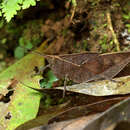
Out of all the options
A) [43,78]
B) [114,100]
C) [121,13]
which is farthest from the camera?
[121,13]

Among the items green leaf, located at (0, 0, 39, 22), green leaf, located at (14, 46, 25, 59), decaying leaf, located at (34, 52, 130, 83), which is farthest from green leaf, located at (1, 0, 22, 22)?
green leaf, located at (14, 46, 25, 59)

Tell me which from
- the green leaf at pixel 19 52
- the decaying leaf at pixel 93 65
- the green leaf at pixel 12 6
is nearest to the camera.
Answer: the decaying leaf at pixel 93 65

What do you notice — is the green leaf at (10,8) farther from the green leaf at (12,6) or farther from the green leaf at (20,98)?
the green leaf at (20,98)

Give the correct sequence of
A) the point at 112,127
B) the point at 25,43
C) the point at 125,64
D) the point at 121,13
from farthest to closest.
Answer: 1. the point at 25,43
2. the point at 121,13
3. the point at 125,64
4. the point at 112,127

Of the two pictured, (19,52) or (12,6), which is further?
(19,52)

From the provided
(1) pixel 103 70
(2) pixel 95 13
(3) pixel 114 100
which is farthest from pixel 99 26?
(3) pixel 114 100

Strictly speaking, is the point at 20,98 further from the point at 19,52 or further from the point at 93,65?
the point at 19,52

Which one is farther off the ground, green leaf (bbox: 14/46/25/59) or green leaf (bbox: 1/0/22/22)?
green leaf (bbox: 1/0/22/22)

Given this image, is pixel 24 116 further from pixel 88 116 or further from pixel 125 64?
pixel 125 64

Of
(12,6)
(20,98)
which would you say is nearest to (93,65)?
(20,98)

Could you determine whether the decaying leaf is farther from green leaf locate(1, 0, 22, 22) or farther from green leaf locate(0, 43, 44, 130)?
green leaf locate(1, 0, 22, 22)

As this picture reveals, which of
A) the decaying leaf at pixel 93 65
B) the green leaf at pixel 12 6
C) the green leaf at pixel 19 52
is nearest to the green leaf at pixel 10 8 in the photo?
the green leaf at pixel 12 6
